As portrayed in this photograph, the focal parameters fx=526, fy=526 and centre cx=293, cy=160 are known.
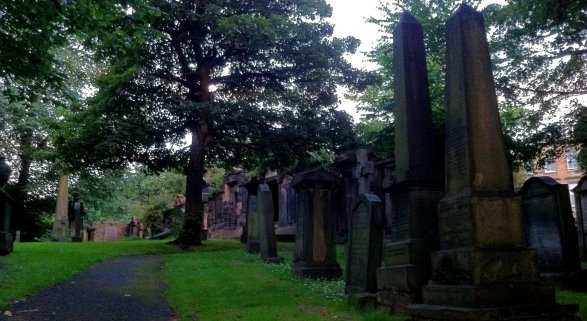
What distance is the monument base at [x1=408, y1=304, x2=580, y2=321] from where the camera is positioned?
5.25m

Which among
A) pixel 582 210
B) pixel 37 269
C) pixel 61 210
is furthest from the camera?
pixel 61 210

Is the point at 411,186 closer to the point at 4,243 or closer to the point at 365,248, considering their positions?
the point at 365,248

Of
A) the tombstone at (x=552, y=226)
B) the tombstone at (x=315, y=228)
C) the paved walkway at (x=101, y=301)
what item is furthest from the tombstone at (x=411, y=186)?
the tombstone at (x=315, y=228)

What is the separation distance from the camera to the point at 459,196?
6.25 metres

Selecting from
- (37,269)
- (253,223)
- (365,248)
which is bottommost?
(37,269)

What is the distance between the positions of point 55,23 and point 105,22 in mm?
1639

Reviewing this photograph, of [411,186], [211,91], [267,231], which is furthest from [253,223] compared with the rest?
[411,186]

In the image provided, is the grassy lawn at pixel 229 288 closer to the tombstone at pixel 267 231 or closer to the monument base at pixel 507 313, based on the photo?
the tombstone at pixel 267 231

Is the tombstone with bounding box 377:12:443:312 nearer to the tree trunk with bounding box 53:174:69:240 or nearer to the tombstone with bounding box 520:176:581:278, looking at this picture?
the tombstone with bounding box 520:176:581:278

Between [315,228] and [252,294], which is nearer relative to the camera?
[252,294]

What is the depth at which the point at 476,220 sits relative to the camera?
591 centimetres

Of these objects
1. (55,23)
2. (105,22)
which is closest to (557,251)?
(105,22)

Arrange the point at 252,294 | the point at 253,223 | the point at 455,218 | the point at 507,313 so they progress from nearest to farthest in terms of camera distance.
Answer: the point at 507,313
the point at 455,218
the point at 252,294
the point at 253,223

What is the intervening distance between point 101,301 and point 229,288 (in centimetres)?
227
